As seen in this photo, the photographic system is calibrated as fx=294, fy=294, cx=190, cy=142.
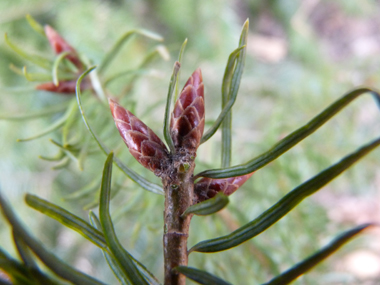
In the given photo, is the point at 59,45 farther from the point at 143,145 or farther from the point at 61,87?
the point at 143,145

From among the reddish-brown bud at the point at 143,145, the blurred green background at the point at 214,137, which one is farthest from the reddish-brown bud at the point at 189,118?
the blurred green background at the point at 214,137

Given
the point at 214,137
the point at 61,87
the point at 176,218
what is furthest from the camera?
the point at 214,137

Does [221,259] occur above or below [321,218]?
below

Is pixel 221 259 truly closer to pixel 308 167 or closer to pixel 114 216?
pixel 114 216

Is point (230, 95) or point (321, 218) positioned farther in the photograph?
point (321, 218)

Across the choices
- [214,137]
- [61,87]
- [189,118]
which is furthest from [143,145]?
[214,137]

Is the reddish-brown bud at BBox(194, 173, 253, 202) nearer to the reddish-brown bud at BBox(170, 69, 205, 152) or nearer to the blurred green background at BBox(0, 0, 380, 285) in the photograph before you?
→ the reddish-brown bud at BBox(170, 69, 205, 152)

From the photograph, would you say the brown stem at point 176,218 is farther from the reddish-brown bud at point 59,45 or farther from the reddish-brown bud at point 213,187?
the reddish-brown bud at point 59,45

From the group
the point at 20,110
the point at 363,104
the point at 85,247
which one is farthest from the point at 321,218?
the point at 20,110
